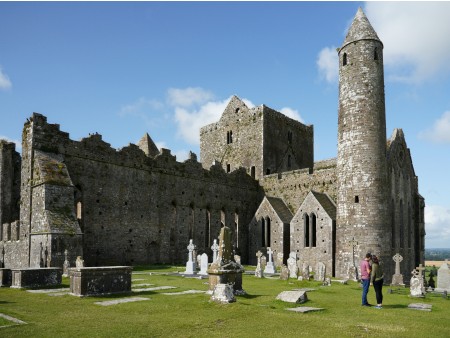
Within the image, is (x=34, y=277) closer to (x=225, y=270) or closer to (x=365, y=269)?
(x=225, y=270)

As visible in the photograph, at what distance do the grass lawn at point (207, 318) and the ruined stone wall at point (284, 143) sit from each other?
26.9 meters

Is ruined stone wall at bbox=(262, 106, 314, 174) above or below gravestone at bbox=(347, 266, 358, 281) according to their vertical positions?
above

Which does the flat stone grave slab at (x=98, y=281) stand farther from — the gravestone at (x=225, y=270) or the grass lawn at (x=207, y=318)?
the gravestone at (x=225, y=270)

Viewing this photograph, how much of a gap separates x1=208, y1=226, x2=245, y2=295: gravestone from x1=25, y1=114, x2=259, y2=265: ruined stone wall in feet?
39.1

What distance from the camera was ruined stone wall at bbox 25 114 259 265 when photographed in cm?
2690

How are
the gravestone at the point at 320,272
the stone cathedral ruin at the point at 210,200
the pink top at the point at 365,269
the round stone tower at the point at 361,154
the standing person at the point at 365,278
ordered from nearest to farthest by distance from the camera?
the standing person at the point at 365,278 < the pink top at the point at 365,269 < the gravestone at the point at 320,272 < the stone cathedral ruin at the point at 210,200 < the round stone tower at the point at 361,154

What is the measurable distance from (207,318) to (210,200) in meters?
25.3

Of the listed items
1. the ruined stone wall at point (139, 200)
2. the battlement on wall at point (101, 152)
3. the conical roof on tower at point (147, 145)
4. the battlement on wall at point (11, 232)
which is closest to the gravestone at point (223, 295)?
the ruined stone wall at point (139, 200)

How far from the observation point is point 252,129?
137 ft

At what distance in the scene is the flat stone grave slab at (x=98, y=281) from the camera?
13844 mm

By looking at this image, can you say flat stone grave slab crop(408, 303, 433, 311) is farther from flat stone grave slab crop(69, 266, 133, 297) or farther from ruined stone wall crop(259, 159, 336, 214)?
ruined stone wall crop(259, 159, 336, 214)

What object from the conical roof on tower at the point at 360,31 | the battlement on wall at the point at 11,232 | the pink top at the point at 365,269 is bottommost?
the pink top at the point at 365,269

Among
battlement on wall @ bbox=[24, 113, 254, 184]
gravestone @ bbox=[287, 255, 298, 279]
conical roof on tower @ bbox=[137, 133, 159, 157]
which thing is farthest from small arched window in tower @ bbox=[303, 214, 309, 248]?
conical roof on tower @ bbox=[137, 133, 159, 157]

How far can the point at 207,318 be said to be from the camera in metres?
10.6
